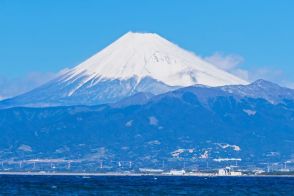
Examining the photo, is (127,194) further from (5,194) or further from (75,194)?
(5,194)

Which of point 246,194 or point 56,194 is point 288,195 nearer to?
point 246,194

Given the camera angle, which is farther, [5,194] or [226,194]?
[226,194]

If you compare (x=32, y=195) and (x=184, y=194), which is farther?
(x=184, y=194)

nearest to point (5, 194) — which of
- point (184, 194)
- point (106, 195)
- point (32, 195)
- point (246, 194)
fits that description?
point (32, 195)

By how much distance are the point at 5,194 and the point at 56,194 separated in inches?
283

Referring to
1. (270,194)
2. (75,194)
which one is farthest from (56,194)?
(270,194)

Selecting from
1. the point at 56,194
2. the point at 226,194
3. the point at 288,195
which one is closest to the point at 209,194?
the point at 226,194

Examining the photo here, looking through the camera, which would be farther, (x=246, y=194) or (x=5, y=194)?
(x=246, y=194)

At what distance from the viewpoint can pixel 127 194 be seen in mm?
142750

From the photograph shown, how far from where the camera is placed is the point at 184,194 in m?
145

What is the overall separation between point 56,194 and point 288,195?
108 ft

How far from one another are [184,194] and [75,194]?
631 inches

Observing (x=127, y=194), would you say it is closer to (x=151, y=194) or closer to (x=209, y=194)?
(x=151, y=194)

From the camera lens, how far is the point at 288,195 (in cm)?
14288
